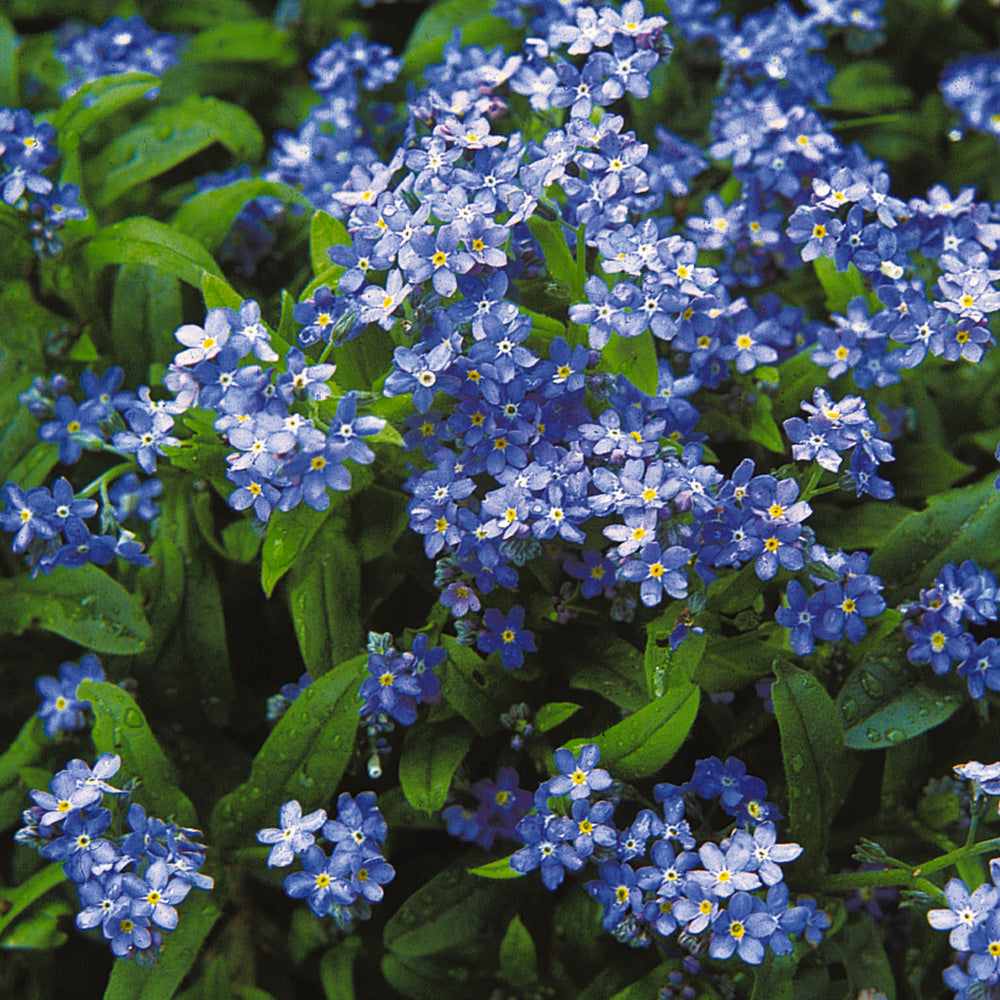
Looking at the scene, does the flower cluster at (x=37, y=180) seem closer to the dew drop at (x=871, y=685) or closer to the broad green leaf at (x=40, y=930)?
the broad green leaf at (x=40, y=930)

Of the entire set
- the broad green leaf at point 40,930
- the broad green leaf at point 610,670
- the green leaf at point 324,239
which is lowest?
the broad green leaf at point 40,930

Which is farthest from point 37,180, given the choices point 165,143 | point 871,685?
point 871,685

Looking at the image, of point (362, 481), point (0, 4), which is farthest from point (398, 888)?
point (0, 4)

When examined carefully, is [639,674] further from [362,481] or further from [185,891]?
[185,891]

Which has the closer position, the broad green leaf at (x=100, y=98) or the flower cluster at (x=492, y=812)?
the flower cluster at (x=492, y=812)

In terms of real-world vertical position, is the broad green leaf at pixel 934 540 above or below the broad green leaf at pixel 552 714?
above

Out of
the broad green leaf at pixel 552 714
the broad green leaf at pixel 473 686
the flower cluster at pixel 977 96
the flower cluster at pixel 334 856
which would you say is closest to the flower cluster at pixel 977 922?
the broad green leaf at pixel 552 714

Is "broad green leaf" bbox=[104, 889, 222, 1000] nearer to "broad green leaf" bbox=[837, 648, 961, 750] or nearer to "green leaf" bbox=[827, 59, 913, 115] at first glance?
"broad green leaf" bbox=[837, 648, 961, 750]

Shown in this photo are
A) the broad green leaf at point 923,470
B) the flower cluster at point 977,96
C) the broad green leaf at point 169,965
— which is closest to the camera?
the broad green leaf at point 169,965
